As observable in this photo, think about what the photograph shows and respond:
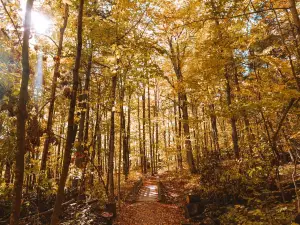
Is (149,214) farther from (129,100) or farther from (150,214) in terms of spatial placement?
(129,100)

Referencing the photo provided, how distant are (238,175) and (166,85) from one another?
16417 millimetres

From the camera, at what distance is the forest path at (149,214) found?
906 cm

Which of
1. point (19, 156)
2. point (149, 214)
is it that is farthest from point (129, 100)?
point (19, 156)

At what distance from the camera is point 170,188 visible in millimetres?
15172

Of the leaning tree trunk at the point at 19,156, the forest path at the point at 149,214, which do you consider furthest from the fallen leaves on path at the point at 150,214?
the leaning tree trunk at the point at 19,156

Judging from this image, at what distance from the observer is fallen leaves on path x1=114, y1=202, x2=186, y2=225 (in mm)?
9039

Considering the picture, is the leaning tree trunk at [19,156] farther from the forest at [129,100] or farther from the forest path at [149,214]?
the forest path at [149,214]

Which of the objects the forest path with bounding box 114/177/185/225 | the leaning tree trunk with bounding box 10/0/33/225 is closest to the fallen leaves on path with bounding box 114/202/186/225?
the forest path with bounding box 114/177/185/225

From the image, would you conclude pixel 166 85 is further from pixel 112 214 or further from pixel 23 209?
pixel 23 209

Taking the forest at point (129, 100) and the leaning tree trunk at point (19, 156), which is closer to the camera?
the leaning tree trunk at point (19, 156)

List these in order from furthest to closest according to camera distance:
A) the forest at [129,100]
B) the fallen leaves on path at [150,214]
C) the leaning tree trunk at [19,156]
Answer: the fallen leaves on path at [150,214], the forest at [129,100], the leaning tree trunk at [19,156]

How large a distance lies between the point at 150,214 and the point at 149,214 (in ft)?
0.15

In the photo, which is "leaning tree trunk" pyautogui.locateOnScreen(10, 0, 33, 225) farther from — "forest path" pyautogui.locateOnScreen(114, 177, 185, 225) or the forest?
"forest path" pyautogui.locateOnScreen(114, 177, 185, 225)

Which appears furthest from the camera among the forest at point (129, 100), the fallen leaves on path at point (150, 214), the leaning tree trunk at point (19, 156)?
the fallen leaves on path at point (150, 214)
